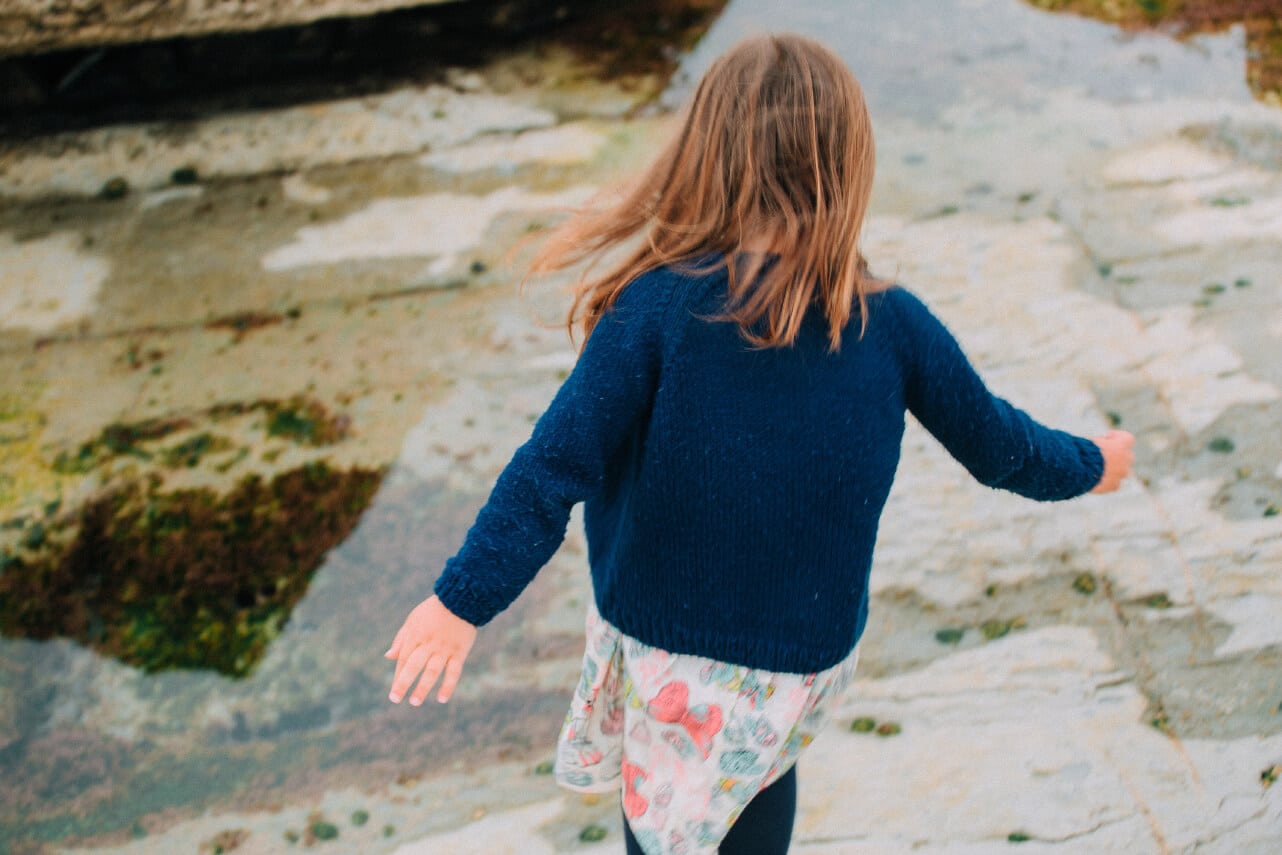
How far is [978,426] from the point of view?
3.76ft

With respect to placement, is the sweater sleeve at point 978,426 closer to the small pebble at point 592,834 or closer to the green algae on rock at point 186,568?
the small pebble at point 592,834

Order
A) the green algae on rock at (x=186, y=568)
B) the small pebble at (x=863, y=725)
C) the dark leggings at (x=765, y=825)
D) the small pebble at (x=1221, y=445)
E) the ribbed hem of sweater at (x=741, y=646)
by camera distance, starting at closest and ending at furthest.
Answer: the ribbed hem of sweater at (x=741, y=646) < the dark leggings at (x=765, y=825) < the small pebble at (x=863, y=725) < the green algae on rock at (x=186, y=568) < the small pebble at (x=1221, y=445)

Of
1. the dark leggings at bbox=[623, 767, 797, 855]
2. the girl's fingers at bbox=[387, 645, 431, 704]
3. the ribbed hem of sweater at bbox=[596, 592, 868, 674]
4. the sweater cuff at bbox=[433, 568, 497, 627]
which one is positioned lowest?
the dark leggings at bbox=[623, 767, 797, 855]

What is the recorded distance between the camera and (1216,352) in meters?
2.29

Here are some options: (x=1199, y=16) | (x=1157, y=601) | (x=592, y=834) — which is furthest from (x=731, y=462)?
(x=1199, y=16)

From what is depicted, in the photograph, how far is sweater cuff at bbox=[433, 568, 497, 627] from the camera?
1.08m

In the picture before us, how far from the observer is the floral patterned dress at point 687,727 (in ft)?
3.89

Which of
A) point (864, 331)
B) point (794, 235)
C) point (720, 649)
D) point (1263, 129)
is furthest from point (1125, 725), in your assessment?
point (1263, 129)

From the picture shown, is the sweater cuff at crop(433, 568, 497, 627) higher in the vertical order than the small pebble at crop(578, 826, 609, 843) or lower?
higher

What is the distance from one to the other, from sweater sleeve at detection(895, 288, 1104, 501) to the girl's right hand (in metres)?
0.01

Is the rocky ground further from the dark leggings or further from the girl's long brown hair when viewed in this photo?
the girl's long brown hair

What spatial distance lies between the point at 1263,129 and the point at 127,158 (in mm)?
3374

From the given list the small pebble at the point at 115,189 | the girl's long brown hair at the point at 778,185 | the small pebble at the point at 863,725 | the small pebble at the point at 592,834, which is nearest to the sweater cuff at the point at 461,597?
the girl's long brown hair at the point at 778,185

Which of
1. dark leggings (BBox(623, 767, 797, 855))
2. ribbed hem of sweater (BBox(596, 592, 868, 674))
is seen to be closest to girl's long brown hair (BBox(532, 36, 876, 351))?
ribbed hem of sweater (BBox(596, 592, 868, 674))
